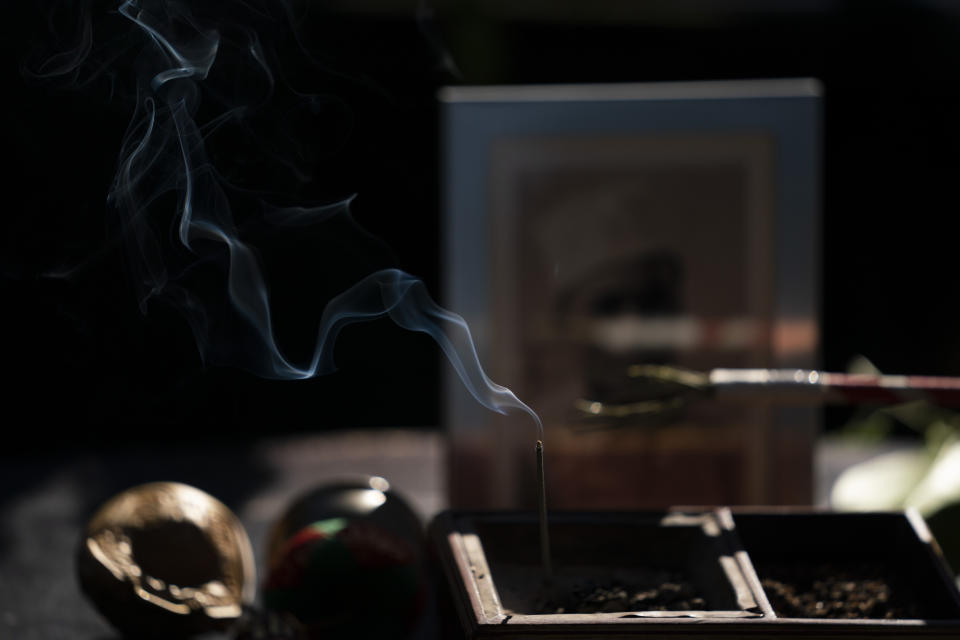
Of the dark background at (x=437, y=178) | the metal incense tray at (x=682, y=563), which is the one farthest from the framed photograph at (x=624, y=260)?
the dark background at (x=437, y=178)

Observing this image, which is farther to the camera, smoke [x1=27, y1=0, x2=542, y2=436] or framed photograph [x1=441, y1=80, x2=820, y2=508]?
framed photograph [x1=441, y1=80, x2=820, y2=508]

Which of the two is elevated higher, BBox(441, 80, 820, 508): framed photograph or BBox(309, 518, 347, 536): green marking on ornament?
BBox(441, 80, 820, 508): framed photograph

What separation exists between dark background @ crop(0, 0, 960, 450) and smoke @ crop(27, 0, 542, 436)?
1.13 metres

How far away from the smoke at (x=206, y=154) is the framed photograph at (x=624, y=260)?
1.02 ft

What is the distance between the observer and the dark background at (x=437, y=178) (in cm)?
229

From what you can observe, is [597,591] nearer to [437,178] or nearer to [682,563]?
[682,563]

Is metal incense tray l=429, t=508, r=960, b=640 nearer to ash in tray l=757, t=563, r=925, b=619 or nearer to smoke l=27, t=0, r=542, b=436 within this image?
ash in tray l=757, t=563, r=925, b=619

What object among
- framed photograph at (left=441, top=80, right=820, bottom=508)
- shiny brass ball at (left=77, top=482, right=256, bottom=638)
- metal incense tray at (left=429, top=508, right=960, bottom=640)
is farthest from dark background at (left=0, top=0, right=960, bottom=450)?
metal incense tray at (left=429, top=508, right=960, bottom=640)

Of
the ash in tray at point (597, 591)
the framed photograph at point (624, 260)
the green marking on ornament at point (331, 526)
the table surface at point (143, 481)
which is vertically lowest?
the table surface at point (143, 481)

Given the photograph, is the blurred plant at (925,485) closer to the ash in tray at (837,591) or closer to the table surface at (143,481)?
the table surface at (143,481)

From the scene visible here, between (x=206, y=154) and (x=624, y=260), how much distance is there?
2.01 feet

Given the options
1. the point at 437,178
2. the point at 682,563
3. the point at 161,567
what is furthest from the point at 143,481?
the point at 682,563

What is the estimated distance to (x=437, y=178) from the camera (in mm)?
2395

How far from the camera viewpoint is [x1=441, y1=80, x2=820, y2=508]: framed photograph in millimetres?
1355
